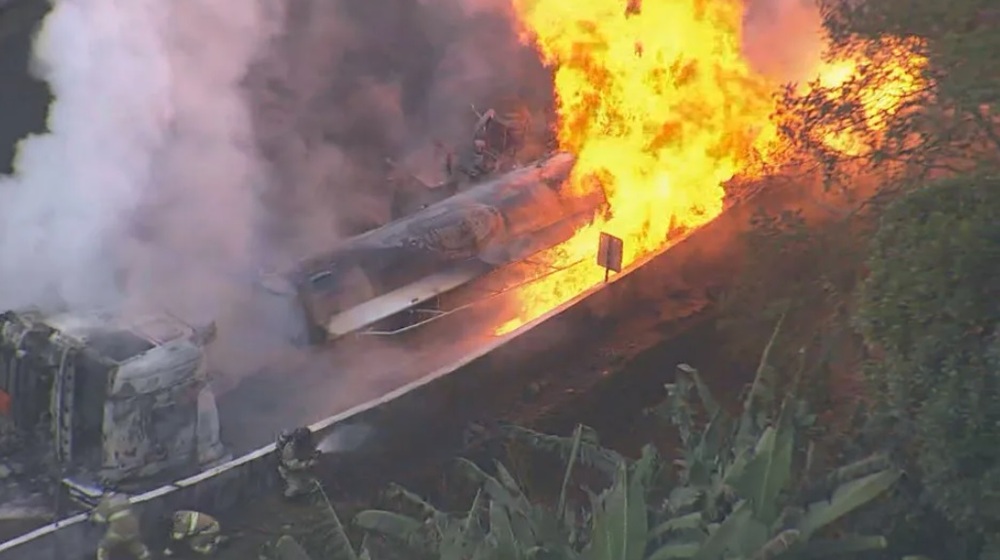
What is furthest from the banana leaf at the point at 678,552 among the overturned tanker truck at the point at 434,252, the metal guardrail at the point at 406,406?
the overturned tanker truck at the point at 434,252

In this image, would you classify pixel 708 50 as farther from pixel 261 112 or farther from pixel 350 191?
pixel 261 112

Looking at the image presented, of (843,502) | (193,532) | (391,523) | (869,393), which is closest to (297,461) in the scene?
(193,532)

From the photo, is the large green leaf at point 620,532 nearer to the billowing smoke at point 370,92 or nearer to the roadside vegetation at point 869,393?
the roadside vegetation at point 869,393

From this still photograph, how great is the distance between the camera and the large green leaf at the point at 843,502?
591 cm

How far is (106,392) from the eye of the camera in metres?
9.55

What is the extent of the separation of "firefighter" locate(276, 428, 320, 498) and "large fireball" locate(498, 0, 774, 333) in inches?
256

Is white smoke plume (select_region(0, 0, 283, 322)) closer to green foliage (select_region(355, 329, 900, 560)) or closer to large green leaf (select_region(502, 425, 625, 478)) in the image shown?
large green leaf (select_region(502, 425, 625, 478))

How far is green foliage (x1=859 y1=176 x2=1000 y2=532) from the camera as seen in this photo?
595 cm

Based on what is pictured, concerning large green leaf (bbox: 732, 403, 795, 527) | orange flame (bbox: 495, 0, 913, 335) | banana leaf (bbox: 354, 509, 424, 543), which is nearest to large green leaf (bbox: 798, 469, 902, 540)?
large green leaf (bbox: 732, 403, 795, 527)

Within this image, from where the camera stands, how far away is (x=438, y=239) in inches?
547

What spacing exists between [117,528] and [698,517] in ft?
17.1

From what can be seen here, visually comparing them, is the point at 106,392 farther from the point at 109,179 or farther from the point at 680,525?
the point at 680,525

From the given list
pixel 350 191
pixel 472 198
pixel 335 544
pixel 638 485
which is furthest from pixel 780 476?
pixel 350 191

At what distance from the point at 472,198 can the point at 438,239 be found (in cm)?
124
